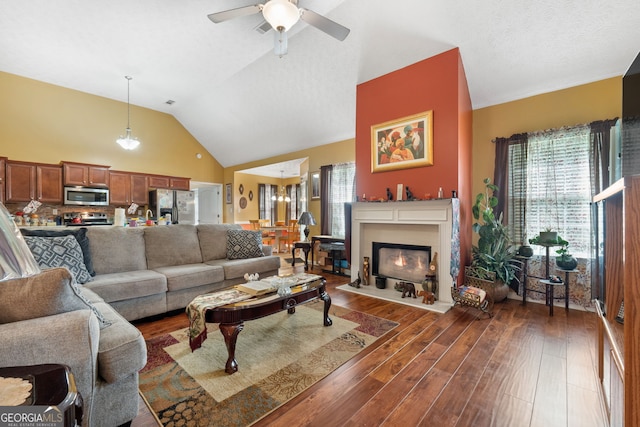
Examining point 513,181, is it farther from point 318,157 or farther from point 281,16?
point 318,157

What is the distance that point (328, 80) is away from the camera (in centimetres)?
461

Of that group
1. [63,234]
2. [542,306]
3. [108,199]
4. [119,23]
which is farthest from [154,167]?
[542,306]

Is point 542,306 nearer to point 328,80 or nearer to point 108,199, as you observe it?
point 328,80

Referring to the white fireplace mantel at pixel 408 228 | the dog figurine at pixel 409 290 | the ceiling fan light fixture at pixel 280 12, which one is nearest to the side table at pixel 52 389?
the ceiling fan light fixture at pixel 280 12

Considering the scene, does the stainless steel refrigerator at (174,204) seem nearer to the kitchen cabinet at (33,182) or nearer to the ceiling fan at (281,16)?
the kitchen cabinet at (33,182)

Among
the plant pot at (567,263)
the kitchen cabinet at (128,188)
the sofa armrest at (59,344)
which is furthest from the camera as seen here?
the kitchen cabinet at (128,188)

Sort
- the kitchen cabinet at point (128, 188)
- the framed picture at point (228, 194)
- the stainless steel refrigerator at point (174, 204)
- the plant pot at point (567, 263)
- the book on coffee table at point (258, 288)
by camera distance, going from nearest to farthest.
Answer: the book on coffee table at point (258, 288)
the plant pot at point (567, 263)
the kitchen cabinet at point (128, 188)
the stainless steel refrigerator at point (174, 204)
the framed picture at point (228, 194)

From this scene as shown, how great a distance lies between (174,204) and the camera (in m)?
6.94

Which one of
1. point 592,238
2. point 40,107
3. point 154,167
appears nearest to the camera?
point 592,238

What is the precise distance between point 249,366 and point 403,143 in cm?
333

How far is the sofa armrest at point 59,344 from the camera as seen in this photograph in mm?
1065

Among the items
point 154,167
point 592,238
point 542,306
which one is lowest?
point 542,306

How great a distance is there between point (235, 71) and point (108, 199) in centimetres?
405

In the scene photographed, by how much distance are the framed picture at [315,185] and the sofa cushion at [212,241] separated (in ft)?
8.93
